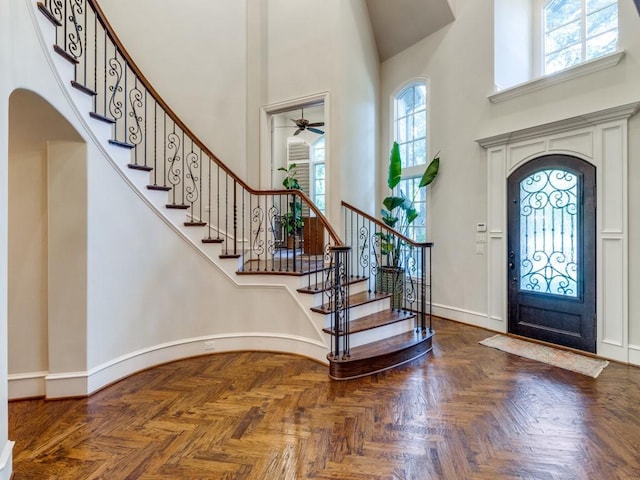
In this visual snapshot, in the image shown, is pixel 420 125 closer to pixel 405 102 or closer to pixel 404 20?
pixel 405 102

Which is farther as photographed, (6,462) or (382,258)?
(382,258)

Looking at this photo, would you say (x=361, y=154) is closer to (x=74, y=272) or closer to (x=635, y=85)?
(x=635, y=85)

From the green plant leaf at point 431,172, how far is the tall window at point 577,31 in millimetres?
1786

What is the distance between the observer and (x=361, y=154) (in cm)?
519

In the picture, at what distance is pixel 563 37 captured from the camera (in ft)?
13.8

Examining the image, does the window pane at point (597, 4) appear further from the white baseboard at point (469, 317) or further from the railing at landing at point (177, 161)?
the railing at landing at point (177, 161)

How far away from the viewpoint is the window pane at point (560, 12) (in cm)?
404

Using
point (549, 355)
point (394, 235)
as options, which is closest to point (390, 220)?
point (394, 235)

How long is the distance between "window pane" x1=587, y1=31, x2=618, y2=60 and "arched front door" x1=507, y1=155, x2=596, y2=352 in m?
1.24

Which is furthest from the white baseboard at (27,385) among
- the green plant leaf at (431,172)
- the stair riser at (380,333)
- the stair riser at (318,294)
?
the green plant leaf at (431,172)

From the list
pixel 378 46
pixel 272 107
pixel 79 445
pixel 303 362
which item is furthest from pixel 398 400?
pixel 378 46

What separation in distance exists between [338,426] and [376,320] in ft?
4.97

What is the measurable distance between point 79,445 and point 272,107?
4.43 metres

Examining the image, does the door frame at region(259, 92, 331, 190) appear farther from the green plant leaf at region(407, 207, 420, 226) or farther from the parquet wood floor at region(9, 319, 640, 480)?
the parquet wood floor at region(9, 319, 640, 480)
